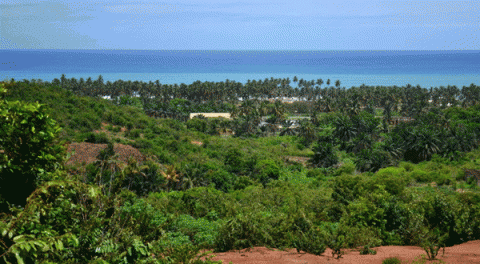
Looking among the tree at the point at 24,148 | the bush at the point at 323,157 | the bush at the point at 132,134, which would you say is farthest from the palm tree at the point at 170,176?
the bush at the point at 323,157

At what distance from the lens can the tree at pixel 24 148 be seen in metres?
7.05

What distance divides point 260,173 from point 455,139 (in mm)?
40710

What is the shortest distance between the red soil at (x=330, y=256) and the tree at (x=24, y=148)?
683 cm

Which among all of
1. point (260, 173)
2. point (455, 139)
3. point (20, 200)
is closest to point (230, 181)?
point (260, 173)

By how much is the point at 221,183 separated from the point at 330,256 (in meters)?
33.7

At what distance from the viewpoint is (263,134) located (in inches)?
3871

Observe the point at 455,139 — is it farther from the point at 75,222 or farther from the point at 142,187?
the point at 75,222

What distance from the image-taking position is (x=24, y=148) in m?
7.29

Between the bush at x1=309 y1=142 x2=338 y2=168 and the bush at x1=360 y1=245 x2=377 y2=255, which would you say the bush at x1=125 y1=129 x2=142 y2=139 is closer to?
the bush at x1=309 y1=142 x2=338 y2=168

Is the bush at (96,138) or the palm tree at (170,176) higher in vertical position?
the bush at (96,138)

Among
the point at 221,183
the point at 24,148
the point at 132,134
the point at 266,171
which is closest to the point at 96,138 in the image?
the point at 132,134

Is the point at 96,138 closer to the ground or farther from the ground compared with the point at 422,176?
farther from the ground

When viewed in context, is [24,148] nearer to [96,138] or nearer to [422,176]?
[96,138]

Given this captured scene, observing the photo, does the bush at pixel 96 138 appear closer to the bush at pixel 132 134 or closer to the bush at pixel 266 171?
the bush at pixel 132 134
